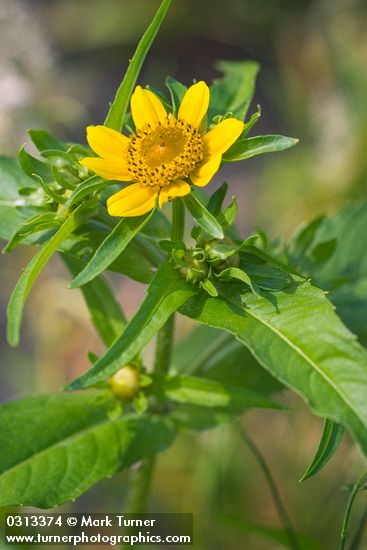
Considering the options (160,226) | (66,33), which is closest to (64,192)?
(160,226)

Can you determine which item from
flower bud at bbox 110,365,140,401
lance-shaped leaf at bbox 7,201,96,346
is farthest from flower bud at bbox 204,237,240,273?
flower bud at bbox 110,365,140,401

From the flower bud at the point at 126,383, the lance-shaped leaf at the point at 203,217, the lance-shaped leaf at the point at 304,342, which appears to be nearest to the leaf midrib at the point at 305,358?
the lance-shaped leaf at the point at 304,342

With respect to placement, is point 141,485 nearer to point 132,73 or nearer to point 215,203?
point 215,203

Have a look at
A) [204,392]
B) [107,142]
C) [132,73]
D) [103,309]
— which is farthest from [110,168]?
[204,392]

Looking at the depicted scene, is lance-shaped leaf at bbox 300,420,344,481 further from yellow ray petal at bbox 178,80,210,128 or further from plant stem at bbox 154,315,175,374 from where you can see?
yellow ray petal at bbox 178,80,210,128

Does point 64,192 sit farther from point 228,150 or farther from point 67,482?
point 67,482
